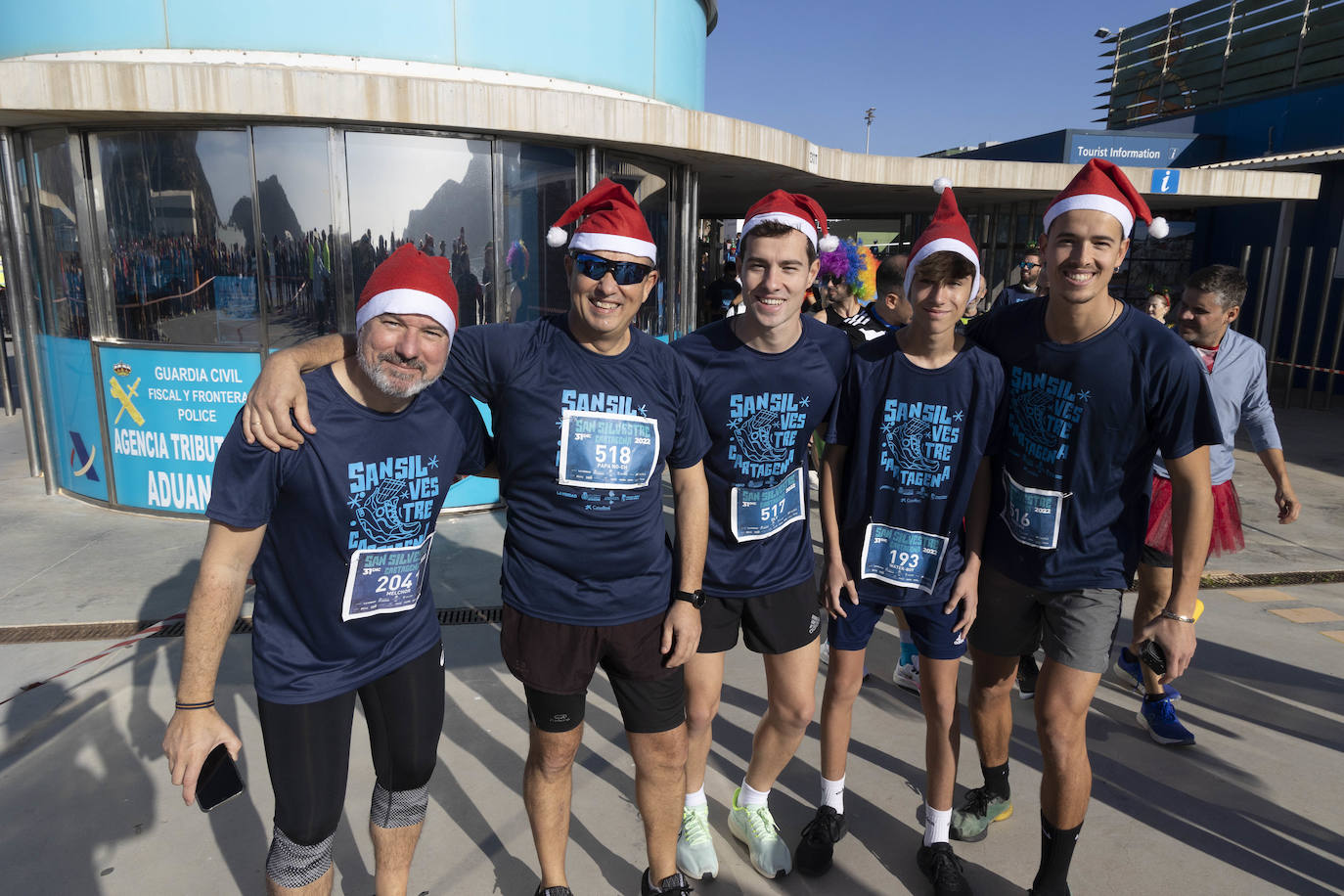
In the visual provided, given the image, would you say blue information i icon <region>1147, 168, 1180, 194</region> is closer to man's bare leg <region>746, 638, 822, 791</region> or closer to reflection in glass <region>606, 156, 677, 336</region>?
reflection in glass <region>606, 156, 677, 336</region>

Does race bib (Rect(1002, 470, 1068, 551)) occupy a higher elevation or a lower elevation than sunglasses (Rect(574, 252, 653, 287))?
lower

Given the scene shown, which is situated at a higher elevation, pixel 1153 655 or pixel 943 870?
pixel 1153 655

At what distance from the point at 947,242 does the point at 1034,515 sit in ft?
2.70

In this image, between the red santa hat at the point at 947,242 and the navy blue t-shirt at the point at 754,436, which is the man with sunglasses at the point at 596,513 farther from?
the red santa hat at the point at 947,242

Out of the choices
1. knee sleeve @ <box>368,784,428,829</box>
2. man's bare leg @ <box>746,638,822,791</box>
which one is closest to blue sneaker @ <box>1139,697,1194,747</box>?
man's bare leg @ <box>746,638,822,791</box>

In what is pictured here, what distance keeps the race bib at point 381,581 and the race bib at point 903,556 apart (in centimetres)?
130

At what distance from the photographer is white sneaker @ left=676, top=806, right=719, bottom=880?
2.52 m

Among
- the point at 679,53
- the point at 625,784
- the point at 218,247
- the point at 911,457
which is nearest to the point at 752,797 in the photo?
the point at 625,784

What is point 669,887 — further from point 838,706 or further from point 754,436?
point 754,436

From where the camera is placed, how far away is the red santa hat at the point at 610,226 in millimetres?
2211

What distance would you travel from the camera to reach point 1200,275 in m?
3.49

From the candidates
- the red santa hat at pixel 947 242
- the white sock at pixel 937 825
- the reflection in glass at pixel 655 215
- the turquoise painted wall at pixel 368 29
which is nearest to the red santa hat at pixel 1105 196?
the red santa hat at pixel 947 242

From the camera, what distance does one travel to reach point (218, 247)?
18.2ft

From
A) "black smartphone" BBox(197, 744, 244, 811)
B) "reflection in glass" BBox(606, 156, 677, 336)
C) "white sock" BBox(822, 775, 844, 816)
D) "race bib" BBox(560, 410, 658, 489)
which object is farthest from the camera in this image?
"reflection in glass" BBox(606, 156, 677, 336)
